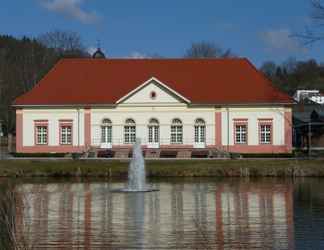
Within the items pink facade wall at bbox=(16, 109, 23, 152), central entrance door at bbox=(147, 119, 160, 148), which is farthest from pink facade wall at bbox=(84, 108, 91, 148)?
pink facade wall at bbox=(16, 109, 23, 152)

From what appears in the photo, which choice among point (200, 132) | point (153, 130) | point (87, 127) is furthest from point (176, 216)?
point (87, 127)

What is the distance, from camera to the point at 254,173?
38.3 m

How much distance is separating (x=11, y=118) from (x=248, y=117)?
33756mm

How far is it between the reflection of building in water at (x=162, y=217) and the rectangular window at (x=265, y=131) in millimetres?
22176

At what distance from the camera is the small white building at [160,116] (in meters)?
54.2

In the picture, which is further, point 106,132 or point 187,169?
point 106,132

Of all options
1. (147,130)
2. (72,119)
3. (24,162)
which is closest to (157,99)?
(147,130)

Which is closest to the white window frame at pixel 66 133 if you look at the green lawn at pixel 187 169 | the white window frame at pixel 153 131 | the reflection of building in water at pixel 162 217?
the white window frame at pixel 153 131

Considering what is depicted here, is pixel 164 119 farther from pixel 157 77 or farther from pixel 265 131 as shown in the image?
pixel 265 131

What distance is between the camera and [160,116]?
54781 millimetres

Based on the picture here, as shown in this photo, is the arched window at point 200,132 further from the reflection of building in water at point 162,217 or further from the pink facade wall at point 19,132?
the reflection of building in water at point 162,217

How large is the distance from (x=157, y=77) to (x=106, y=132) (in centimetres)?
618

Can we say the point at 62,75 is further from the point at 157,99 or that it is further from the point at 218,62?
the point at 218,62

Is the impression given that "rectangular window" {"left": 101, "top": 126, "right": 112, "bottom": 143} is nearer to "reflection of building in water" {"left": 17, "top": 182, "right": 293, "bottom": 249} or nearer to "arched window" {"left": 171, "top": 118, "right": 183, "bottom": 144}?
"arched window" {"left": 171, "top": 118, "right": 183, "bottom": 144}
